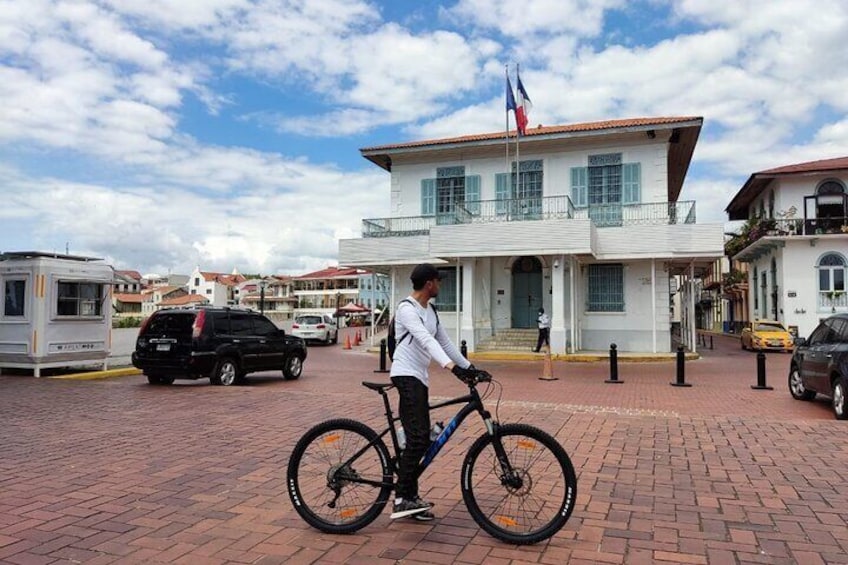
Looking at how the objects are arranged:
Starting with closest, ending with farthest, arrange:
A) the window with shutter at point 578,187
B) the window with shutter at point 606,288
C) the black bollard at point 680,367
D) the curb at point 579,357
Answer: the black bollard at point 680,367
the curb at point 579,357
the window with shutter at point 606,288
the window with shutter at point 578,187

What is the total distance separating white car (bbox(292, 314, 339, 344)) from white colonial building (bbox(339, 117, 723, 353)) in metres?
6.65

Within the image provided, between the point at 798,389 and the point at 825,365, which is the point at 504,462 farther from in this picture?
the point at 798,389

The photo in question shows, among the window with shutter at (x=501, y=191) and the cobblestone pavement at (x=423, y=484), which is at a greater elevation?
the window with shutter at (x=501, y=191)

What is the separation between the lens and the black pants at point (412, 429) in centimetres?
431

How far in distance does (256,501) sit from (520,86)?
19.5 metres

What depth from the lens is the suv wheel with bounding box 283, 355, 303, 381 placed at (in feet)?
48.6

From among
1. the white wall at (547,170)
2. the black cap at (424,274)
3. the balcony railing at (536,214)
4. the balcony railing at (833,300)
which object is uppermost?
the white wall at (547,170)

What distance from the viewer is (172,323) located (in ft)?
42.8

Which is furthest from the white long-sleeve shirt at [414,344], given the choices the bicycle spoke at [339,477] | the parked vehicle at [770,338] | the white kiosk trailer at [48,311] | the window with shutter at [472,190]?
the parked vehicle at [770,338]

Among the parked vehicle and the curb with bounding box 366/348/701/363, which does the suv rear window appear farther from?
the parked vehicle

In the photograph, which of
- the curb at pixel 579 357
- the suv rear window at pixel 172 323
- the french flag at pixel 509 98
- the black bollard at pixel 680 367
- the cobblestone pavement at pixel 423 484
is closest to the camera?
the cobblestone pavement at pixel 423 484

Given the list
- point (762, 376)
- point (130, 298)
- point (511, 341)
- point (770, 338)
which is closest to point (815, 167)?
point (770, 338)

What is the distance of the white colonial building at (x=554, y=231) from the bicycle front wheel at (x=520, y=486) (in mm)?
16491

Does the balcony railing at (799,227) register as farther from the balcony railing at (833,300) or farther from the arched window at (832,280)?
the balcony railing at (833,300)
